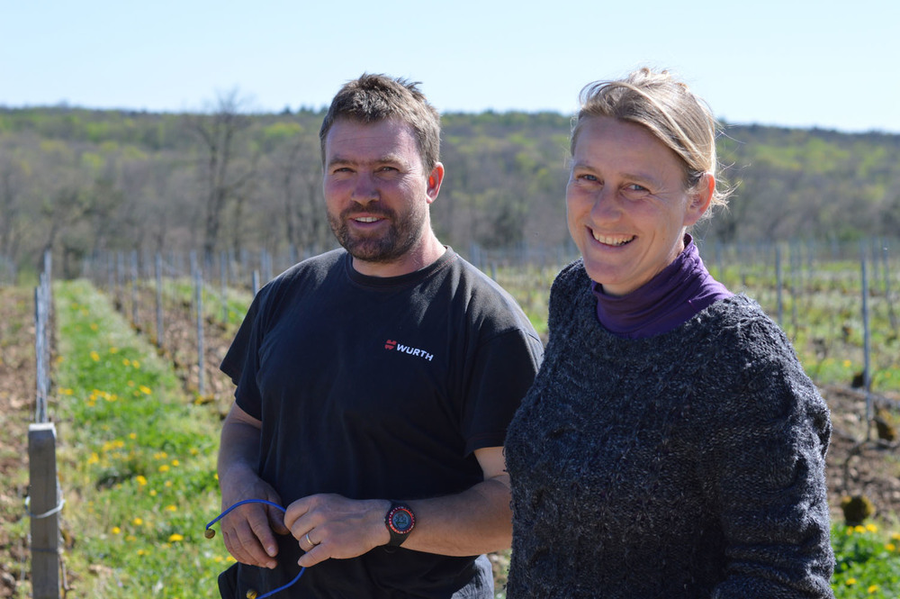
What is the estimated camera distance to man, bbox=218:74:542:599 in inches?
72.4

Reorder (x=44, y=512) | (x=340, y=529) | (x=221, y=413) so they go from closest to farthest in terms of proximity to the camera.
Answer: (x=340, y=529), (x=44, y=512), (x=221, y=413)

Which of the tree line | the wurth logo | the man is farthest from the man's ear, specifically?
the tree line

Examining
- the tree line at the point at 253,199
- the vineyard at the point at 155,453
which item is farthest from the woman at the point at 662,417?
the tree line at the point at 253,199

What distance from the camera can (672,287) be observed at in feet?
4.58

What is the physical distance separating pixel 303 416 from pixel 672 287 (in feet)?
3.24

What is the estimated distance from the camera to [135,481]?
5.80 m

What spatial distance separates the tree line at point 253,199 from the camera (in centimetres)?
4775

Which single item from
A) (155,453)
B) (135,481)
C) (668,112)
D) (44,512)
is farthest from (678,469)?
(155,453)

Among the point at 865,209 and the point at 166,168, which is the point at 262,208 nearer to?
the point at 166,168

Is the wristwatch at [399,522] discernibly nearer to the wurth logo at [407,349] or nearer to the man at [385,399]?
the man at [385,399]

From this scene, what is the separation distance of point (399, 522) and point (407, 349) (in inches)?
15.3

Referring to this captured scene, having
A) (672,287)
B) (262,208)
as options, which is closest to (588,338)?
(672,287)

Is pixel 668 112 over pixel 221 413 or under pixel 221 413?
over

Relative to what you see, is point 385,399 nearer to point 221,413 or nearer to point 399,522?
point 399,522
